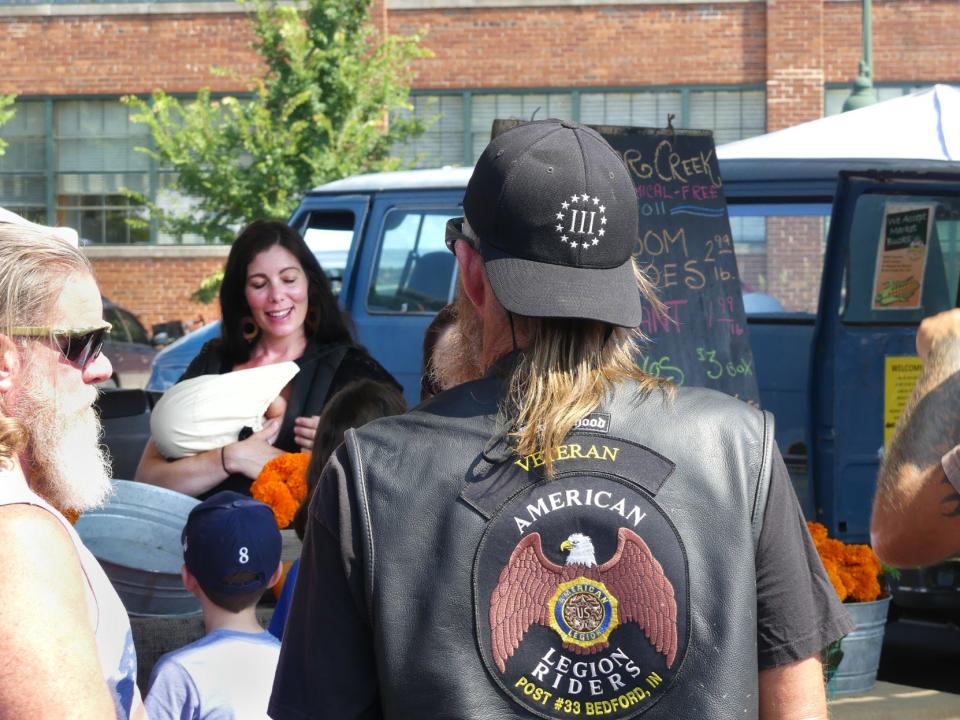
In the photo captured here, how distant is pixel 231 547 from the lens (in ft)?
9.42

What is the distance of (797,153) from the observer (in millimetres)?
6535

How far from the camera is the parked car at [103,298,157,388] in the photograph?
53.9ft

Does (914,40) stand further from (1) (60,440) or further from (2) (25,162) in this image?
(1) (60,440)

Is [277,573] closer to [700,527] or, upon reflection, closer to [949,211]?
[700,527]

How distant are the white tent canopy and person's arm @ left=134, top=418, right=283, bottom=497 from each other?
11.4 feet

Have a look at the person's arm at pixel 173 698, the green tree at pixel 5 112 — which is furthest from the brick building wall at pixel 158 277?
the person's arm at pixel 173 698

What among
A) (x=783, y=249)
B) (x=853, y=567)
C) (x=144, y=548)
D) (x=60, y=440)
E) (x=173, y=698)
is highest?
(x=783, y=249)

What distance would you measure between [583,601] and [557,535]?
80mm

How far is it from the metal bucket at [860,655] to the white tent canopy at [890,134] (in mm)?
2456

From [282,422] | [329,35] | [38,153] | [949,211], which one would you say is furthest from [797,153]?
[38,153]

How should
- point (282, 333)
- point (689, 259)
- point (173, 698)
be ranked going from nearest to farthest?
point (173, 698), point (282, 333), point (689, 259)

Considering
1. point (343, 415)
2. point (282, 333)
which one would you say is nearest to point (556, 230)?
point (343, 415)

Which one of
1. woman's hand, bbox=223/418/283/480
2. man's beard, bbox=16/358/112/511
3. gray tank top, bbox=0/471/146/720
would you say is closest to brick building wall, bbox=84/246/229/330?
woman's hand, bbox=223/418/283/480

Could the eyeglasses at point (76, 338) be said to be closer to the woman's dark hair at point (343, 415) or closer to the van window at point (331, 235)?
the woman's dark hair at point (343, 415)
